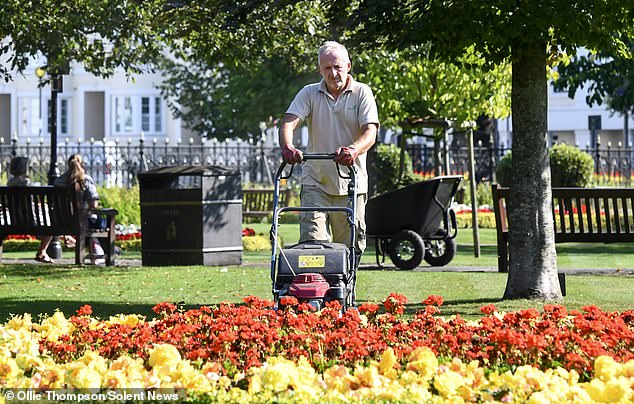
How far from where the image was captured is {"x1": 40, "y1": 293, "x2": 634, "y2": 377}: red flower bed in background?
6148 mm

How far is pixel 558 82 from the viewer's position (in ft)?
83.6

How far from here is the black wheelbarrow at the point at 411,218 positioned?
15.2 m

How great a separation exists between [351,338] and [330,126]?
212 centimetres

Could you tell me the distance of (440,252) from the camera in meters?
16.2

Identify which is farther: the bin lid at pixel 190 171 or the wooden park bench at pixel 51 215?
the wooden park bench at pixel 51 215

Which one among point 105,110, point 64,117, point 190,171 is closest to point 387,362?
point 190,171

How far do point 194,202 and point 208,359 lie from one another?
9428mm

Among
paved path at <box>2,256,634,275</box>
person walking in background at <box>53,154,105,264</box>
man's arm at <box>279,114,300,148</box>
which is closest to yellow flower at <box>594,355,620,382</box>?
man's arm at <box>279,114,300,148</box>

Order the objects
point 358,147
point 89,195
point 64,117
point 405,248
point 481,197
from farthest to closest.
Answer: point 64,117 → point 481,197 → point 89,195 → point 405,248 → point 358,147

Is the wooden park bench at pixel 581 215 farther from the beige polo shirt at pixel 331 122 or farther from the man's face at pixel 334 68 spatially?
the man's face at pixel 334 68

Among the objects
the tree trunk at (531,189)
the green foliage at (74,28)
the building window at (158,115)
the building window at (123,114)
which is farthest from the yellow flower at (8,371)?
the building window at (158,115)

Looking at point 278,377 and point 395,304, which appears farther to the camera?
point 395,304

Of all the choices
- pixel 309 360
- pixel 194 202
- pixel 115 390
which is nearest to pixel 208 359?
pixel 309 360

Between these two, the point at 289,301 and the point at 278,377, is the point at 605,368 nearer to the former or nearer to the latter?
the point at 278,377
